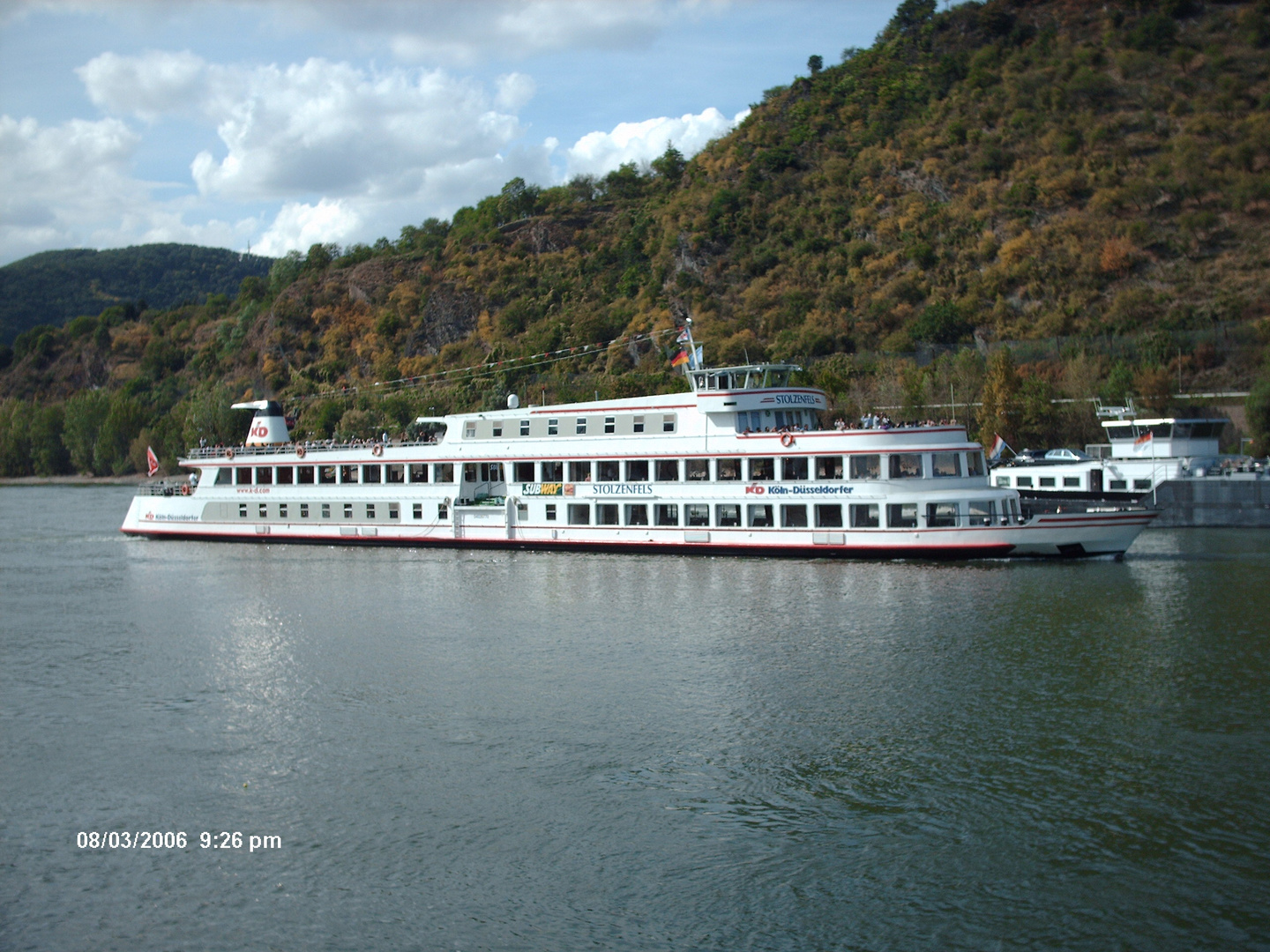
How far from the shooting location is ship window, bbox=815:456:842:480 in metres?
45.8

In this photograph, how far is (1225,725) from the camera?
21.9 metres

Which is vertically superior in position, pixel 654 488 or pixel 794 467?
pixel 794 467

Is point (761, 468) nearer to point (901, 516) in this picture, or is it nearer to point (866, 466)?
point (866, 466)

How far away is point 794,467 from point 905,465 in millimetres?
4940

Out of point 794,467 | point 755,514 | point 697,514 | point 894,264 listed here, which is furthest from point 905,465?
point 894,264

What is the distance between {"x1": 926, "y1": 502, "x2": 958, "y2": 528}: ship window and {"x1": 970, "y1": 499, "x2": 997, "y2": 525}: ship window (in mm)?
793

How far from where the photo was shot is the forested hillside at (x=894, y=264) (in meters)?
98.7

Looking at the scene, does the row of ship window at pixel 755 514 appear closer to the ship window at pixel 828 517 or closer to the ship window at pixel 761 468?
the ship window at pixel 828 517

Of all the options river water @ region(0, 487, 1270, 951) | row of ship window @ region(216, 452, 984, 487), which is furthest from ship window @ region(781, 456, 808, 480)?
river water @ region(0, 487, 1270, 951)

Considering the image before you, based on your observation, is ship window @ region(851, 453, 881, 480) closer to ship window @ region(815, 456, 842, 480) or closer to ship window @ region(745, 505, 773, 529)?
ship window @ region(815, 456, 842, 480)

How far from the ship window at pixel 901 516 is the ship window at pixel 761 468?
18.4 feet

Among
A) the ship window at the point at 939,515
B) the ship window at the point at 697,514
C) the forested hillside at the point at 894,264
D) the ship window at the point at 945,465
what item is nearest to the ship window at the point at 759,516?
the ship window at the point at 697,514

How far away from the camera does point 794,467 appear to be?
46.7 metres

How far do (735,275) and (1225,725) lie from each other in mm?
119436
